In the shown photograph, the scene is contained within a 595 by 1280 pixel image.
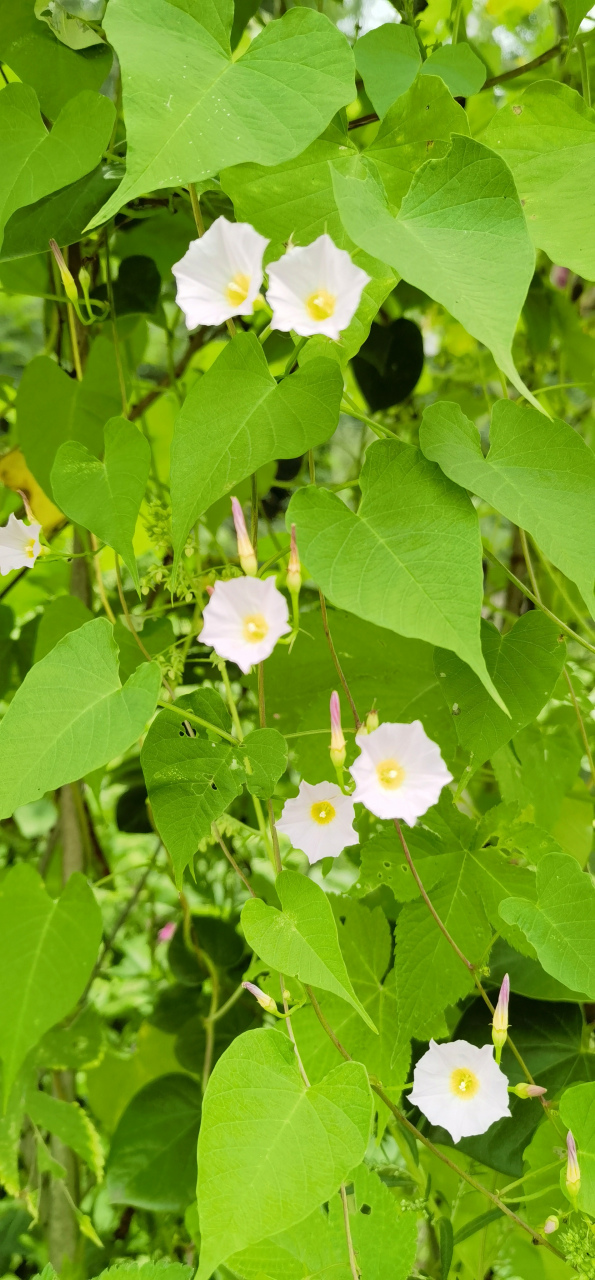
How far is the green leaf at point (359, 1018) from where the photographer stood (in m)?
0.59

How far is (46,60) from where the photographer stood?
60 cm

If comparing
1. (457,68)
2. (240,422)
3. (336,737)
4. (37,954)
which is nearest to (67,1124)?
(37,954)

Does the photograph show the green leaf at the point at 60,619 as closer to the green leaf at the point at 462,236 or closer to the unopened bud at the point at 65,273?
the unopened bud at the point at 65,273

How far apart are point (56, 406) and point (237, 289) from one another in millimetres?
345

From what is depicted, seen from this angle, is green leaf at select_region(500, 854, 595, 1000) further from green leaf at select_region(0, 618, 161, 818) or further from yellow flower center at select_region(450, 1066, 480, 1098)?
green leaf at select_region(0, 618, 161, 818)

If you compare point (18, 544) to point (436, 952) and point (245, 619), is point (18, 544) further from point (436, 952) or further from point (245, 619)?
point (436, 952)

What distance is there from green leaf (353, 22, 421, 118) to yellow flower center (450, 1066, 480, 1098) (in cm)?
55

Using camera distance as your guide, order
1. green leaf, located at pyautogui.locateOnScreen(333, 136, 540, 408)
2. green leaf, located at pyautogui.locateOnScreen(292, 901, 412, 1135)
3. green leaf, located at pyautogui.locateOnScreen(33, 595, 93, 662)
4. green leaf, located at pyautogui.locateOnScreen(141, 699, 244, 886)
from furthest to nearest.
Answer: green leaf, located at pyautogui.locateOnScreen(33, 595, 93, 662), green leaf, located at pyautogui.locateOnScreen(292, 901, 412, 1135), green leaf, located at pyautogui.locateOnScreen(141, 699, 244, 886), green leaf, located at pyautogui.locateOnScreen(333, 136, 540, 408)

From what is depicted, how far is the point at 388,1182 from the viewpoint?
0.75 meters

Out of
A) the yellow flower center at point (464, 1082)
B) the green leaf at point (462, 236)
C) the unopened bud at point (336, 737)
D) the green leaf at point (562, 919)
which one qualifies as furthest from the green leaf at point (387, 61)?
the yellow flower center at point (464, 1082)

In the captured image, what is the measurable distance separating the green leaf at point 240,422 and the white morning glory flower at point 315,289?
4cm

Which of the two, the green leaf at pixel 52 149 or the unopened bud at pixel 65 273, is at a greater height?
the green leaf at pixel 52 149

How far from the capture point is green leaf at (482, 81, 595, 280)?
1.65 ft

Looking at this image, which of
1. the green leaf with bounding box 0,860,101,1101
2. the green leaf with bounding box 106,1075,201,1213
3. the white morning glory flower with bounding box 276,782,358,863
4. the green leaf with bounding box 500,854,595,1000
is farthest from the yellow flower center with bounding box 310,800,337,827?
the green leaf with bounding box 106,1075,201,1213
